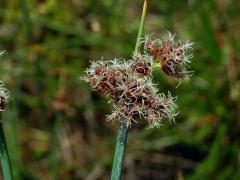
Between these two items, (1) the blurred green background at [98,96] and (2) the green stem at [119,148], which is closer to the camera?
(2) the green stem at [119,148]

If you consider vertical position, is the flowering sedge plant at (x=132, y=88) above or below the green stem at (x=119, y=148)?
above

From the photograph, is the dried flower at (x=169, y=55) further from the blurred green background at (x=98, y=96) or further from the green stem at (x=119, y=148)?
the blurred green background at (x=98, y=96)

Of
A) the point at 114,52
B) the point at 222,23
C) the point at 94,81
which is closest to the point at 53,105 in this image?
the point at 114,52

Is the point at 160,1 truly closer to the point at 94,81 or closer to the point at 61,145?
the point at 61,145

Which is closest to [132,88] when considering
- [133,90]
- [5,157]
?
[133,90]

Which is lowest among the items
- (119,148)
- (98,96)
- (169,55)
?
(119,148)

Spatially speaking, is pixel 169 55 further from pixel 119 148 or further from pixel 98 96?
pixel 98 96

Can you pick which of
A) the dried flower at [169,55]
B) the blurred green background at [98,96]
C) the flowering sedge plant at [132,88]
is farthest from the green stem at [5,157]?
the blurred green background at [98,96]
